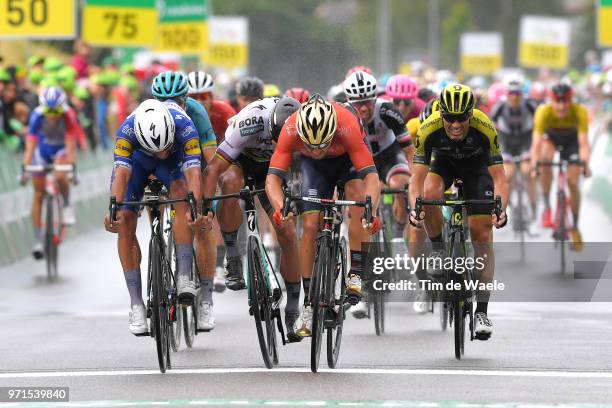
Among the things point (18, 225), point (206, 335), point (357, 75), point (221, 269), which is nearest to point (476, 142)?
point (357, 75)

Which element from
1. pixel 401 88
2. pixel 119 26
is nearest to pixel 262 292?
pixel 401 88

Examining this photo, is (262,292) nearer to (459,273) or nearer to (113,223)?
(113,223)

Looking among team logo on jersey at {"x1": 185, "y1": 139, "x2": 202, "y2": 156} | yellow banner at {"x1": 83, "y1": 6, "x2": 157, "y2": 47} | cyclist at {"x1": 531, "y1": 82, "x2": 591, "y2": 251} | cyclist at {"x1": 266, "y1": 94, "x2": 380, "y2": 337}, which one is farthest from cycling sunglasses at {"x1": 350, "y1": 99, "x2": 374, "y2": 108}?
yellow banner at {"x1": 83, "y1": 6, "x2": 157, "y2": 47}

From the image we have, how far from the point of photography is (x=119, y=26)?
28.1m

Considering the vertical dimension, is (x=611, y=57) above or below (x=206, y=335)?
above

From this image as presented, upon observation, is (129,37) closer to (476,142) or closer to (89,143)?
(89,143)

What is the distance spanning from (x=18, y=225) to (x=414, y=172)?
9869 mm

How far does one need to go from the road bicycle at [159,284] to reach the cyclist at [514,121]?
11.6 meters

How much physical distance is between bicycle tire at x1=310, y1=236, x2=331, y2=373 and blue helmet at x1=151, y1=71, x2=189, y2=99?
198cm

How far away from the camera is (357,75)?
555 inches

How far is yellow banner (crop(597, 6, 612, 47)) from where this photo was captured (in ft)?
88.7

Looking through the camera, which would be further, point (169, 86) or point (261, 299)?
point (169, 86)

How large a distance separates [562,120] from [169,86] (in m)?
8.67

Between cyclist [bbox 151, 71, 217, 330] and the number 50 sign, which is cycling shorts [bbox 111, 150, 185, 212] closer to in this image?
cyclist [bbox 151, 71, 217, 330]
